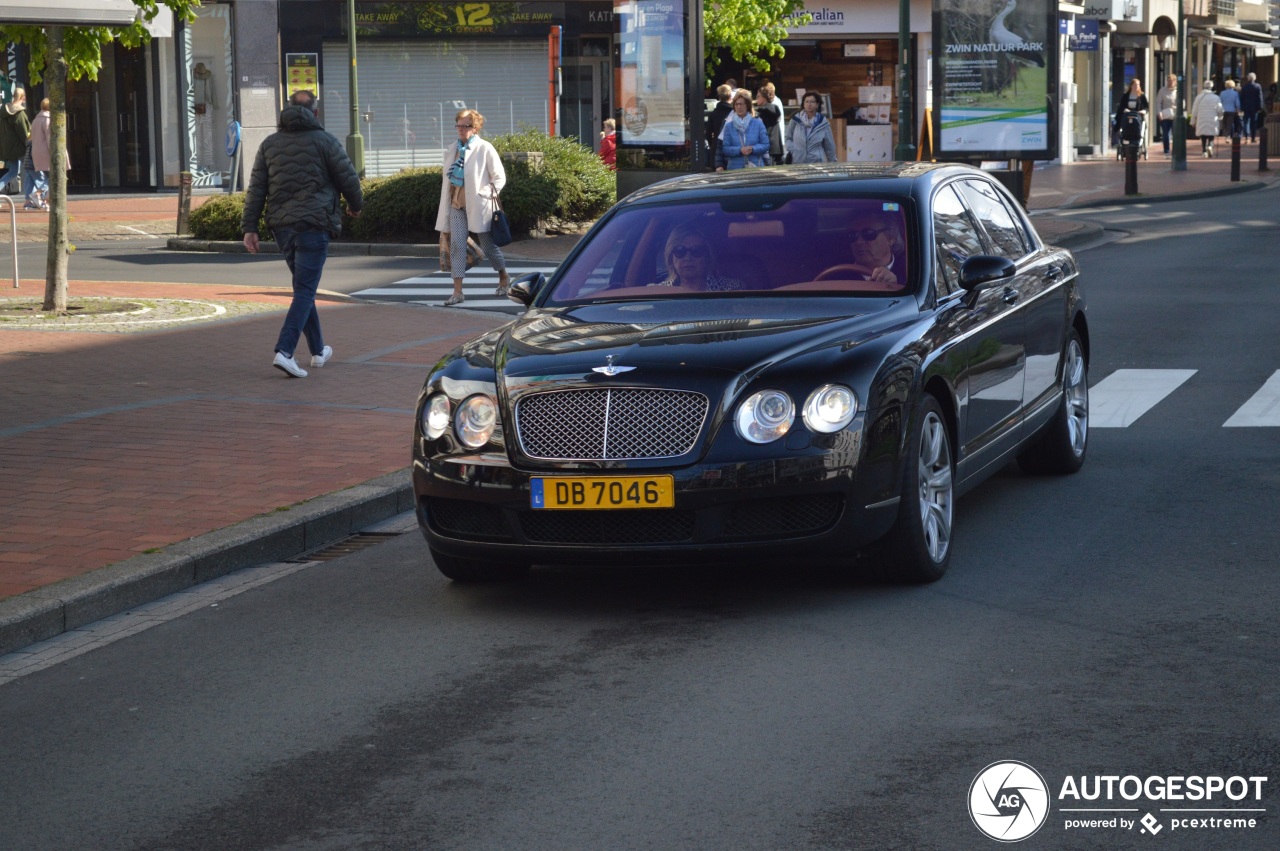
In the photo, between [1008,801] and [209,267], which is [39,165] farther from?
[1008,801]

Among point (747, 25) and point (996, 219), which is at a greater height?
point (747, 25)

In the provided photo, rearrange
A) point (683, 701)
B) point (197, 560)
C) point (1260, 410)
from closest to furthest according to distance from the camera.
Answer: point (683, 701), point (197, 560), point (1260, 410)

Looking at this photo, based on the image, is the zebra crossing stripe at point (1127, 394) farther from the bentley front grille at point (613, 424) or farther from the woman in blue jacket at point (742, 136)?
the woman in blue jacket at point (742, 136)

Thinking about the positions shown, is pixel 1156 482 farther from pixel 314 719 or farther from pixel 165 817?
pixel 165 817

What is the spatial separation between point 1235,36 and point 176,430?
64.2m

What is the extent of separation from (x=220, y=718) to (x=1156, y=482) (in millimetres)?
4763

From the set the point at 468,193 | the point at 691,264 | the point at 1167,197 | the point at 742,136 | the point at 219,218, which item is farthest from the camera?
the point at 1167,197

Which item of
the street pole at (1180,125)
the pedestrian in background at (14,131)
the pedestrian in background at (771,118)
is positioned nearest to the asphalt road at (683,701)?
the pedestrian in background at (771,118)

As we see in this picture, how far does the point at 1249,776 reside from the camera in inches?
176

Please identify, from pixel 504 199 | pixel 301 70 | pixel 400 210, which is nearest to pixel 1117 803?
pixel 504 199

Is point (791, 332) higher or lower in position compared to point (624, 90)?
Answer: lower

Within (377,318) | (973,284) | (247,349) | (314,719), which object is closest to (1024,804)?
(314,719)

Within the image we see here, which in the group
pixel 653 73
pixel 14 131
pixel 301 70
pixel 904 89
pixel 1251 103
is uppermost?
pixel 301 70

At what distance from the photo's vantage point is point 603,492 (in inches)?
241
